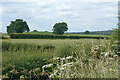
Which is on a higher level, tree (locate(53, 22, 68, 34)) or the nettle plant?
tree (locate(53, 22, 68, 34))

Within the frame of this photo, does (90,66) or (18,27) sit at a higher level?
(18,27)

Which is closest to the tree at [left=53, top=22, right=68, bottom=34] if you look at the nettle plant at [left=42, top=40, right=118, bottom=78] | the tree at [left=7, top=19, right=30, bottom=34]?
the tree at [left=7, top=19, right=30, bottom=34]

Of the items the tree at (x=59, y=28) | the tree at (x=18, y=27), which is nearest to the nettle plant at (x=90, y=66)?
the tree at (x=59, y=28)

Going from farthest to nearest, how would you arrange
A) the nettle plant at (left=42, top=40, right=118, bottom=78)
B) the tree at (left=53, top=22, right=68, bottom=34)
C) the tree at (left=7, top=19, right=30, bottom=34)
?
the tree at (left=7, top=19, right=30, bottom=34) < the tree at (left=53, top=22, right=68, bottom=34) < the nettle plant at (left=42, top=40, right=118, bottom=78)

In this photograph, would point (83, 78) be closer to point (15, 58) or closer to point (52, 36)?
point (15, 58)

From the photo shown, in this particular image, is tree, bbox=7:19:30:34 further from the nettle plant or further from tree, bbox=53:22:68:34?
the nettle plant

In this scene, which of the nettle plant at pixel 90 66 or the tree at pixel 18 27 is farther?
the tree at pixel 18 27

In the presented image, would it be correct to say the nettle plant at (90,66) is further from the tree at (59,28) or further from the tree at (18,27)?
the tree at (18,27)

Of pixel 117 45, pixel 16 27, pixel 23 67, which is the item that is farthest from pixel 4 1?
pixel 16 27

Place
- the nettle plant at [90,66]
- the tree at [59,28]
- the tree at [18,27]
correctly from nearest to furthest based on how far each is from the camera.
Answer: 1. the nettle plant at [90,66]
2. the tree at [59,28]
3. the tree at [18,27]

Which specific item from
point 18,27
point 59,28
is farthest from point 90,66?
point 18,27

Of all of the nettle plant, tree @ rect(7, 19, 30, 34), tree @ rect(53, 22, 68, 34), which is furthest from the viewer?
tree @ rect(7, 19, 30, 34)

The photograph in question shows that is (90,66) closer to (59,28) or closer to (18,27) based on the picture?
(59,28)

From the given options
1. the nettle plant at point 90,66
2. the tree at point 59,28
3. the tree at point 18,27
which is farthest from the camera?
the tree at point 18,27
